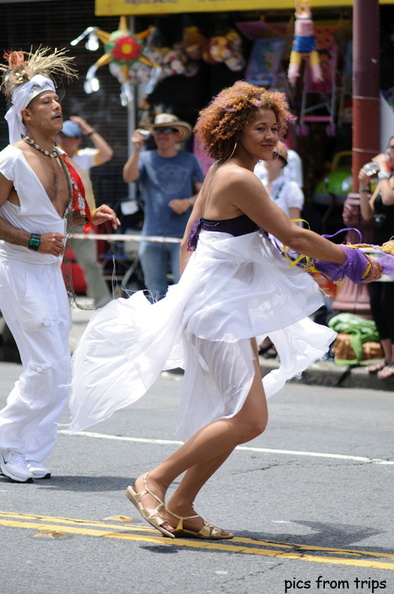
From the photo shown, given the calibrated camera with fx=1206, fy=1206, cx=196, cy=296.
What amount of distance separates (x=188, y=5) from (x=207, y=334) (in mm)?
9284

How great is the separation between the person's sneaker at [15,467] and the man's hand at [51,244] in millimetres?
1119

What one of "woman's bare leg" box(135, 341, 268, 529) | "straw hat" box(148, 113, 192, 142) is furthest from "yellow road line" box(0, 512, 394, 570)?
"straw hat" box(148, 113, 192, 142)

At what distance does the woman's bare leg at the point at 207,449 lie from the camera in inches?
204

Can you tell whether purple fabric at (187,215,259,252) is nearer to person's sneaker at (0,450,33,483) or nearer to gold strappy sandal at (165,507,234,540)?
gold strappy sandal at (165,507,234,540)

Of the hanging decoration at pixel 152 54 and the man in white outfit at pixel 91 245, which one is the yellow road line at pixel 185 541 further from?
the hanging decoration at pixel 152 54

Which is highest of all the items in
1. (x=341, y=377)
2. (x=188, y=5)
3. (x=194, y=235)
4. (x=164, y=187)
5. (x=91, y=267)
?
(x=188, y=5)

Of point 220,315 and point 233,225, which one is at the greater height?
point 233,225

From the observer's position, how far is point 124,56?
45.8 ft

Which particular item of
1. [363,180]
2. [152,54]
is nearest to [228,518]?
[363,180]

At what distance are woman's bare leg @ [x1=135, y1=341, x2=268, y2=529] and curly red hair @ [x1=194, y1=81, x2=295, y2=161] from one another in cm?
94

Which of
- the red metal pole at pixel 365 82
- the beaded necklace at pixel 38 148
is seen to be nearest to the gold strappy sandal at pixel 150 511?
the beaded necklace at pixel 38 148

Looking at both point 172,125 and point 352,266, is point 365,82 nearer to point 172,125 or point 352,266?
point 172,125

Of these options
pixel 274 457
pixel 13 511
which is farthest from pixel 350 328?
pixel 13 511

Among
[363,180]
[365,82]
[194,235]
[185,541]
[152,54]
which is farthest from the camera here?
[152,54]
